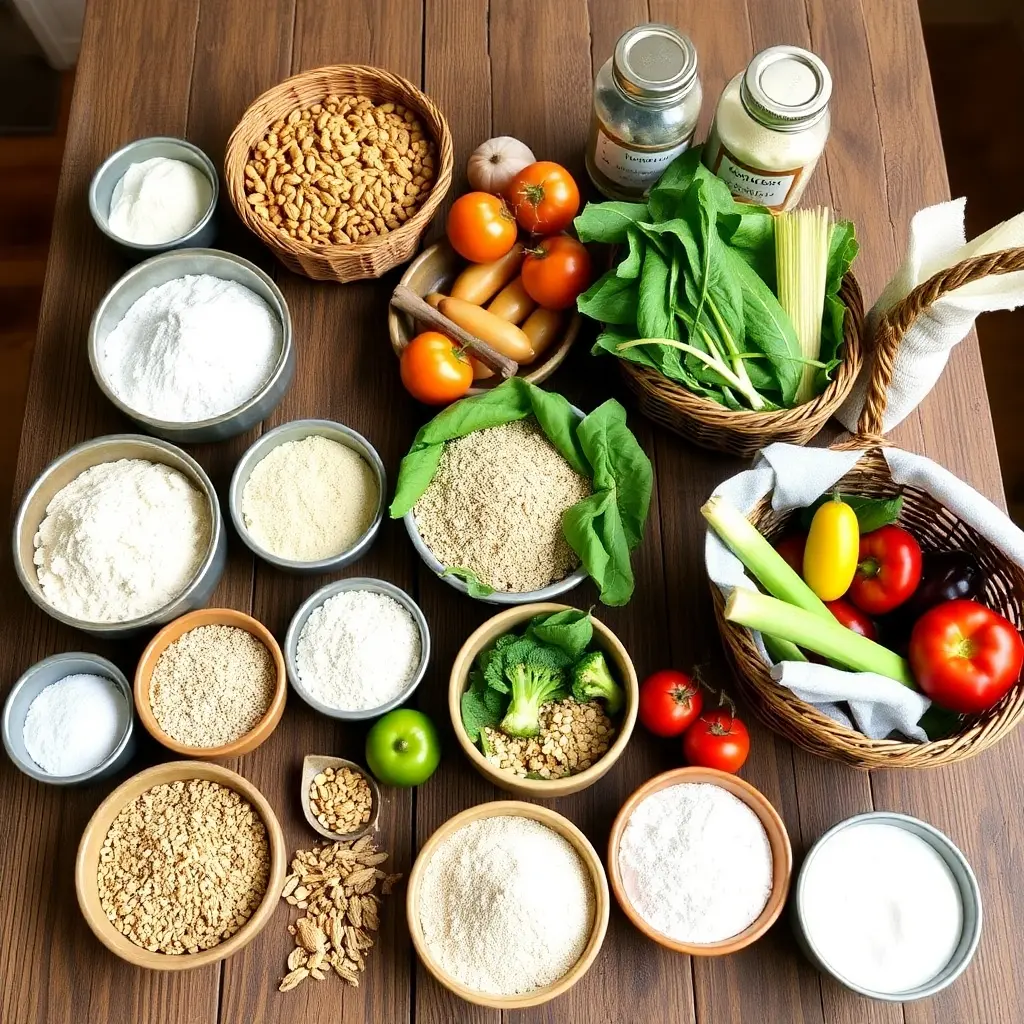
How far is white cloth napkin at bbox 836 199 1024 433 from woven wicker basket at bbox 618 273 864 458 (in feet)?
0.17

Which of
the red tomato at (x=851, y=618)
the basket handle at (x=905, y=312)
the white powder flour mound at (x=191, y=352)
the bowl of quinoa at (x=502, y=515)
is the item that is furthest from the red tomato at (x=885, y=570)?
the white powder flour mound at (x=191, y=352)

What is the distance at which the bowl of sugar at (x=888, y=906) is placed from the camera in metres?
1.11

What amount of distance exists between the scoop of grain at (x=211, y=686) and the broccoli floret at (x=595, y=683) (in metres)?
0.37

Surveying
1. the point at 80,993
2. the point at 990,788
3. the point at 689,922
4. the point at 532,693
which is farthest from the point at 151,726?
the point at 990,788

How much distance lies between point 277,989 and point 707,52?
59.2 inches

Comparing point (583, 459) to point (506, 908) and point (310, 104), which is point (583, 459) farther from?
point (310, 104)

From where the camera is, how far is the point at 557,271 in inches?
52.1

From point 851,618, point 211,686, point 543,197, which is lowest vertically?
point 211,686

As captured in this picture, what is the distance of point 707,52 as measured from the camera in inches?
62.5

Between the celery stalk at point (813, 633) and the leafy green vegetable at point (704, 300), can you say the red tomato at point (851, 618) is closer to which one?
the celery stalk at point (813, 633)

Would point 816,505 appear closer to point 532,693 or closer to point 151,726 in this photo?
point 532,693

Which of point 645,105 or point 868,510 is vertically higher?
point 645,105

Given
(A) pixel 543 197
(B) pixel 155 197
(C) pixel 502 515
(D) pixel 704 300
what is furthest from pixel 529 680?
(B) pixel 155 197

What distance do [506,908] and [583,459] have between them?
557 millimetres
